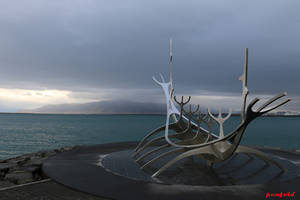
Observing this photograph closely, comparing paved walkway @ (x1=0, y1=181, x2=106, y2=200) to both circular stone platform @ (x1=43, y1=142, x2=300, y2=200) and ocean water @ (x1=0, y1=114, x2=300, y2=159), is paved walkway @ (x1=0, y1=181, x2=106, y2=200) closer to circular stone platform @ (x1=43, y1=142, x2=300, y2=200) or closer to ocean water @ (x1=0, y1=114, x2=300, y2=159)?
circular stone platform @ (x1=43, y1=142, x2=300, y2=200)

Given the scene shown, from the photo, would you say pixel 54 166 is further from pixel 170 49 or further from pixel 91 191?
pixel 170 49

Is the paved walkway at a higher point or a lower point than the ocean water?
higher

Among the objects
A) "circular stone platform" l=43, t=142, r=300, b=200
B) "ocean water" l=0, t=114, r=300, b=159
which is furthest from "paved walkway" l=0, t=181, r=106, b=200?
"ocean water" l=0, t=114, r=300, b=159

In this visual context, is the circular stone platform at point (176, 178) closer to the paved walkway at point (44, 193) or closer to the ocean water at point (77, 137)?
the paved walkway at point (44, 193)

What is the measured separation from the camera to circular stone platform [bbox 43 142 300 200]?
7.87 meters

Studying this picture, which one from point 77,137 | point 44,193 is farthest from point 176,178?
point 77,137

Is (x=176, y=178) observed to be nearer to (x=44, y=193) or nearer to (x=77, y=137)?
(x=44, y=193)

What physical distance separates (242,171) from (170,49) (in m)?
8.79

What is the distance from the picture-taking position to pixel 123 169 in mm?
11086

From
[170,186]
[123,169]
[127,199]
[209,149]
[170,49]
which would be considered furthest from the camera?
[170,49]

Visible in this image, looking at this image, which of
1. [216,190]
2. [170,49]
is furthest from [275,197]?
[170,49]

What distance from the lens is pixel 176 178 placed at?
33.3 feet

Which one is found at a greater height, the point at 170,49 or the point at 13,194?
the point at 170,49

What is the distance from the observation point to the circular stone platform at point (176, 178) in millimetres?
7871
